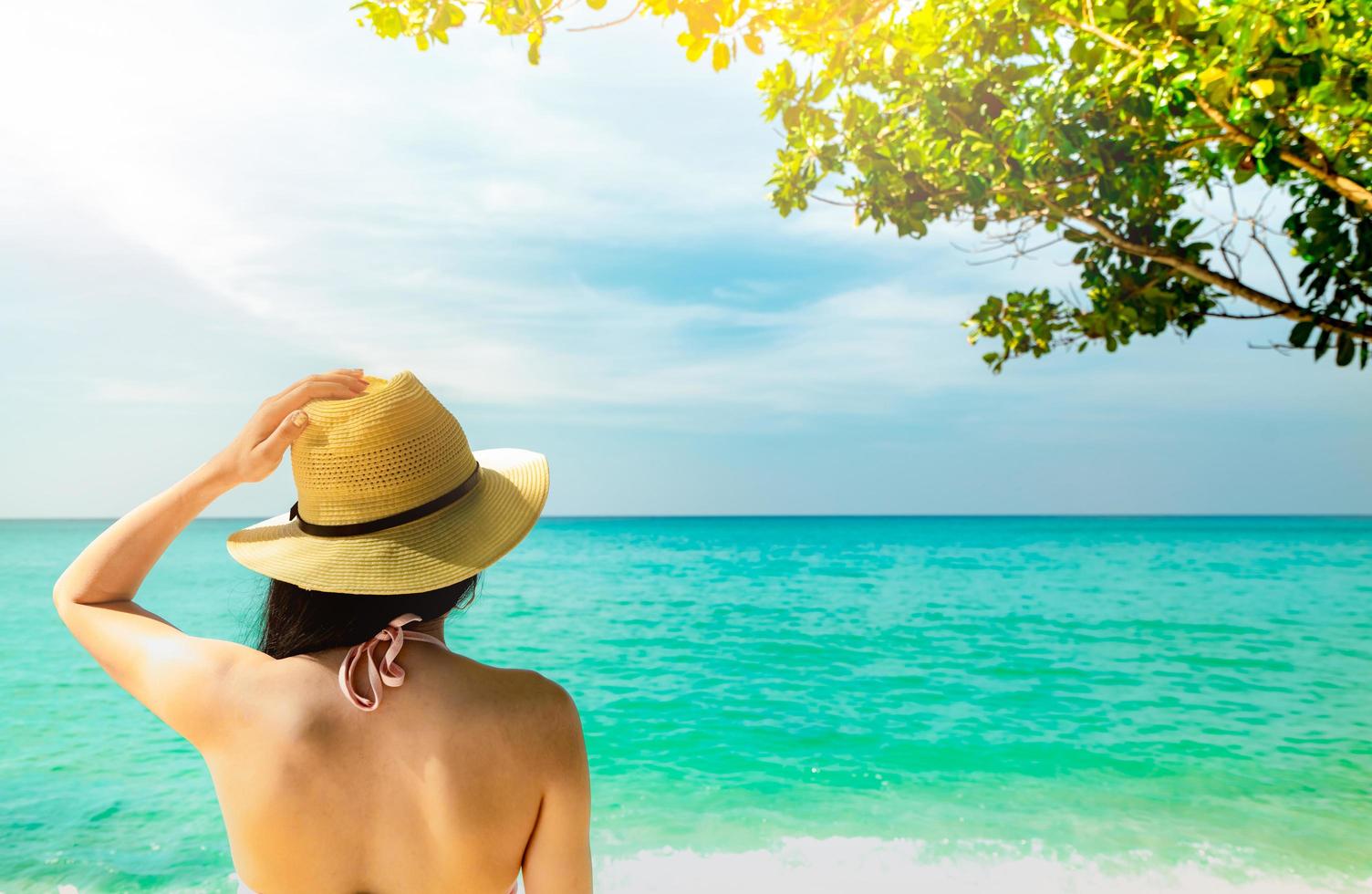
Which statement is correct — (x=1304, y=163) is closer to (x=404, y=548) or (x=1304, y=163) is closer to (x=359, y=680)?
(x=404, y=548)

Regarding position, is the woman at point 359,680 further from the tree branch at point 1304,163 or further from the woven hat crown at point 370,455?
the tree branch at point 1304,163

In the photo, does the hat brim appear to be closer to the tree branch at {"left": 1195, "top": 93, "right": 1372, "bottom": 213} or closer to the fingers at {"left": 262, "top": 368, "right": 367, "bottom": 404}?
the fingers at {"left": 262, "top": 368, "right": 367, "bottom": 404}

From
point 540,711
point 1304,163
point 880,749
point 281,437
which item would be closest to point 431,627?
point 540,711

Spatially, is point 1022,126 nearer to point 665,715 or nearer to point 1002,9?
point 1002,9

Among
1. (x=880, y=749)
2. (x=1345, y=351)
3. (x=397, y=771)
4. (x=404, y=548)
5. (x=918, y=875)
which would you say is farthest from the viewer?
(x=880, y=749)

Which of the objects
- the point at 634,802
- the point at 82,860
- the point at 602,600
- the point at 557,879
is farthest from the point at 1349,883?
the point at 602,600

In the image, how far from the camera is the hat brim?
1.34m

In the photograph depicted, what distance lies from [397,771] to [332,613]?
0.26 metres

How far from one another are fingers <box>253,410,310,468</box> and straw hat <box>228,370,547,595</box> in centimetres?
3

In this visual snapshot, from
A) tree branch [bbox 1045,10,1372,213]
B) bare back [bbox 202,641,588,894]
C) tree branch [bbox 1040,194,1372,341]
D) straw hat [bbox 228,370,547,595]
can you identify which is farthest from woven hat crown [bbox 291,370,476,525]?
tree branch [bbox 1040,194,1372,341]

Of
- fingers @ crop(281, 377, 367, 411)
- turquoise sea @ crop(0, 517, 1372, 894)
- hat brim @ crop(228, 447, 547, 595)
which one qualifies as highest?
fingers @ crop(281, 377, 367, 411)

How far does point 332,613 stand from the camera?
139cm

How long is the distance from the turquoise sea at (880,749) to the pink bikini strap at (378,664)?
486 millimetres

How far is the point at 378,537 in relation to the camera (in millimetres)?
1399
